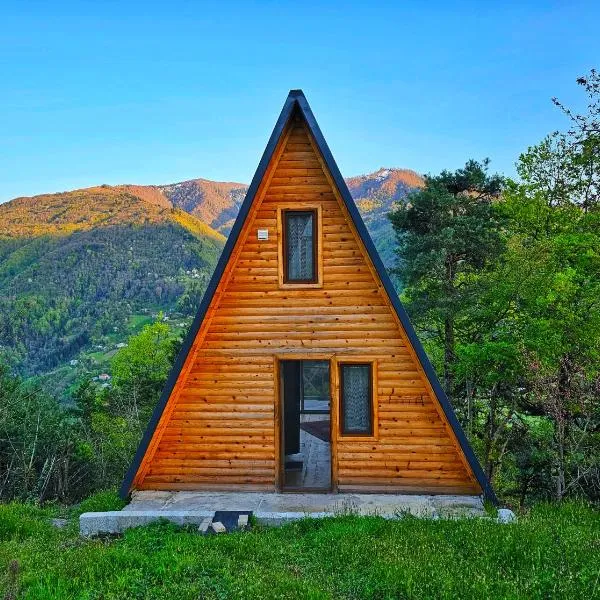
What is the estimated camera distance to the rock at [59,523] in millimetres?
9734

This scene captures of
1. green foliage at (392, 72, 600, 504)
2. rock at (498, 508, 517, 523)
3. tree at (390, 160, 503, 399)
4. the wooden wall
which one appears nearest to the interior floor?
the wooden wall

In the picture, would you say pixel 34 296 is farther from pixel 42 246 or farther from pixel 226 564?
pixel 226 564

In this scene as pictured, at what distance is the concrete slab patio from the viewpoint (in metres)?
8.53

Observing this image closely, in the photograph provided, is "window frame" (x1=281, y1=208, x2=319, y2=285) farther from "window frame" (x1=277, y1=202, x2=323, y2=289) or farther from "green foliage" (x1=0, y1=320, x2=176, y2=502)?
"green foliage" (x1=0, y1=320, x2=176, y2=502)

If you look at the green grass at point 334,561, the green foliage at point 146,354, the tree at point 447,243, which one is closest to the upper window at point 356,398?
the green grass at point 334,561

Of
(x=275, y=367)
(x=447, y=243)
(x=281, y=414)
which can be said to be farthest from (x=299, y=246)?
(x=447, y=243)

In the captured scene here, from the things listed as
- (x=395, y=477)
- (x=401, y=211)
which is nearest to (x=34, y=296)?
(x=401, y=211)

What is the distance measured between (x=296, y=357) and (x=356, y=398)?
1.34 m

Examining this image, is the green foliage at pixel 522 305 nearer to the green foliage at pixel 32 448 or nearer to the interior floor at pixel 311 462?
the interior floor at pixel 311 462

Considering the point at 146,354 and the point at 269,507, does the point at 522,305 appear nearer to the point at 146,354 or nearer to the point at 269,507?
the point at 269,507

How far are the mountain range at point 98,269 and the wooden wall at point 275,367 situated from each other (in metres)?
50.1

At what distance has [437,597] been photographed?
5.44m

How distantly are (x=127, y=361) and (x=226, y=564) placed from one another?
48.1 metres

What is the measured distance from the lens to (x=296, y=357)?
9672 millimetres
